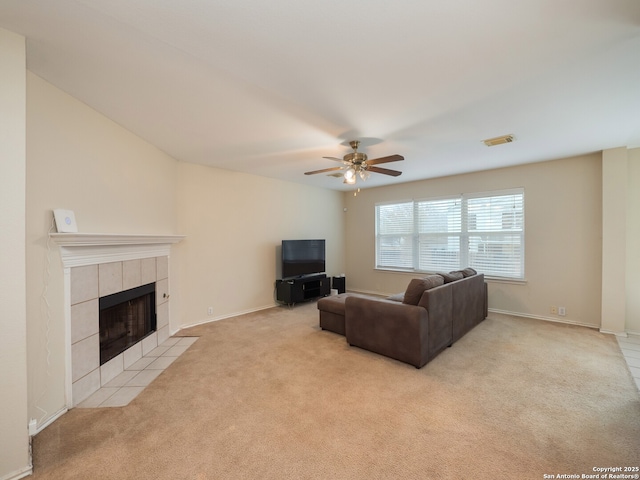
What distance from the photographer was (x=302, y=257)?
554cm

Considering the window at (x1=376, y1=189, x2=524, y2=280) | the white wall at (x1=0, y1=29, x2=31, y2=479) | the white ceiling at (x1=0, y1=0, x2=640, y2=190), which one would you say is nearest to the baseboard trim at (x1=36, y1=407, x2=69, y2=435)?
the white wall at (x1=0, y1=29, x2=31, y2=479)

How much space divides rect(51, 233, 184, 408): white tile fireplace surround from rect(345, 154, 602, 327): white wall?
5326 millimetres

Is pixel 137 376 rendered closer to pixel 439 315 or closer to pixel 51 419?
pixel 51 419

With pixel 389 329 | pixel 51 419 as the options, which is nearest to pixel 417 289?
pixel 389 329

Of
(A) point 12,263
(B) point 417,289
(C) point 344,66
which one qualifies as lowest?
(B) point 417,289

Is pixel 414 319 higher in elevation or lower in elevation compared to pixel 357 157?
lower

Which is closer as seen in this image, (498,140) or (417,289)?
(417,289)

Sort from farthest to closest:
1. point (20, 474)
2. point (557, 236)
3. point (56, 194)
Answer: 1. point (557, 236)
2. point (56, 194)
3. point (20, 474)

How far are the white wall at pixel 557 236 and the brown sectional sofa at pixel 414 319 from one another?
151cm

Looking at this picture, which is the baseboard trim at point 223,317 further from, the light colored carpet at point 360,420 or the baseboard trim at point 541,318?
the baseboard trim at point 541,318

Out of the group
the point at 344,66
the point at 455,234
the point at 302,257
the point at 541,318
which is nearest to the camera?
the point at 344,66

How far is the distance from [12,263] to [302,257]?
4.23 metres

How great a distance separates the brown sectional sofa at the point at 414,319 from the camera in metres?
2.80

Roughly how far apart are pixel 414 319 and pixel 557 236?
320cm
